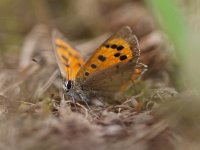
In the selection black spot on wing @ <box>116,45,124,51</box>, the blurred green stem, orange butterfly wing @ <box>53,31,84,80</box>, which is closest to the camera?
the blurred green stem

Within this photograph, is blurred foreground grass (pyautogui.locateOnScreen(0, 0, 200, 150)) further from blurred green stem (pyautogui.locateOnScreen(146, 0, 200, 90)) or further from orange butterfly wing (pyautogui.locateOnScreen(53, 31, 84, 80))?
orange butterfly wing (pyautogui.locateOnScreen(53, 31, 84, 80))

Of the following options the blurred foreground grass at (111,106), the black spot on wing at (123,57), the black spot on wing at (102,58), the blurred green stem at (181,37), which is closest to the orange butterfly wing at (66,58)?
the blurred foreground grass at (111,106)

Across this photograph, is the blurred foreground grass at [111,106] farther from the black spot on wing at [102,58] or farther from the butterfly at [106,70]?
the black spot on wing at [102,58]

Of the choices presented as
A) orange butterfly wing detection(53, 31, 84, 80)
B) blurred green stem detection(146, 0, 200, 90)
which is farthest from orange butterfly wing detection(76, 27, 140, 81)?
blurred green stem detection(146, 0, 200, 90)

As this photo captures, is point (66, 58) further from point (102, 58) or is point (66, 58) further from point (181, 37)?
point (181, 37)

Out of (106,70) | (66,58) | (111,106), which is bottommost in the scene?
(111,106)

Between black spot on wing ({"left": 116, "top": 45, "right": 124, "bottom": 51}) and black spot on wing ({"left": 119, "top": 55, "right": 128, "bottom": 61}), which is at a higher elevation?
black spot on wing ({"left": 116, "top": 45, "right": 124, "bottom": 51})

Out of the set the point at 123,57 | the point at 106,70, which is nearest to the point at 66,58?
the point at 106,70

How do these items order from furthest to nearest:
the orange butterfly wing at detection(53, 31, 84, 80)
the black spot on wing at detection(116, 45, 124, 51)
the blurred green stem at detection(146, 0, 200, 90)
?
the orange butterfly wing at detection(53, 31, 84, 80) → the black spot on wing at detection(116, 45, 124, 51) → the blurred green stem at detection(146, 0, 200, 90)

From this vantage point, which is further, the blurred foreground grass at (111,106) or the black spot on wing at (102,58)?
the black spot on wing at (102,58)
